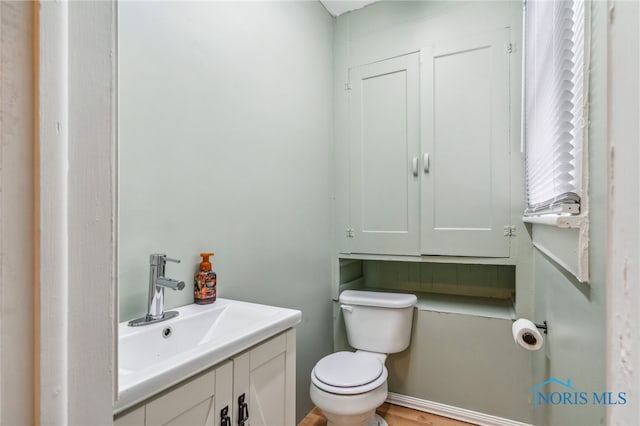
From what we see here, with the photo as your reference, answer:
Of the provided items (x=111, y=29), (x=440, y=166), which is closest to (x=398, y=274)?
(x=440, y=166)

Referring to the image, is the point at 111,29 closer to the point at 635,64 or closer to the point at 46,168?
the point at 46,168

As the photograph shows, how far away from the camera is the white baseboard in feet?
5.72

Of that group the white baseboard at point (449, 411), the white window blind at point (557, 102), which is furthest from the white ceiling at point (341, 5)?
the white baseboard at point (449, 411)

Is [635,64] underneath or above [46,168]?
above

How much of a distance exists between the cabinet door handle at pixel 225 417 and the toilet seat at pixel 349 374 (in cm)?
73

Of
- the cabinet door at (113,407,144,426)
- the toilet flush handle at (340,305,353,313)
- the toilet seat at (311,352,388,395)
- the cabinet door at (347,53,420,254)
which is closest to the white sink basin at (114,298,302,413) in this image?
the cabinet door at (113,407,144,426)

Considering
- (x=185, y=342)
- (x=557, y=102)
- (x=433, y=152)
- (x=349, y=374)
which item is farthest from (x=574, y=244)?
(x=433, y=152)

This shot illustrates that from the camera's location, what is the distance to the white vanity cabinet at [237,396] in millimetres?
687

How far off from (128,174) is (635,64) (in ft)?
3.67

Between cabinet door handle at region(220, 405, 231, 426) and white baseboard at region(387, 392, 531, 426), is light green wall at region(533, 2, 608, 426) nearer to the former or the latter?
cabinet door handle at region(220, 405, 231, 426)

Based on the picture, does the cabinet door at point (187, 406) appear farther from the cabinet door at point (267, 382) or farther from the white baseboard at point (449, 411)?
the white baseboard at point (449, 411)

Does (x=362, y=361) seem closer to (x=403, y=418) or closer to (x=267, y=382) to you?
(x=403, y=418)

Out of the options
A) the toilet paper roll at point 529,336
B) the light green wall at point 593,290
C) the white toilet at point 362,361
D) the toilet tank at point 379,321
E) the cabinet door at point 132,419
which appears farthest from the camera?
the toilet tank at point 379,321

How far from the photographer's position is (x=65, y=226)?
0.94 ft
